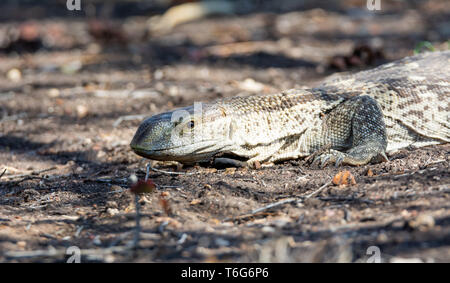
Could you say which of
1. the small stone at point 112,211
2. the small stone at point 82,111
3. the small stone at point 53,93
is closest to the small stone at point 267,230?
the small stone at point 112,211

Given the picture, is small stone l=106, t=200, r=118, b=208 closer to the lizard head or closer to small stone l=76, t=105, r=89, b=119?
the lizard head

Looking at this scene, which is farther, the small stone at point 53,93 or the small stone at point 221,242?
the small stone at point 53,93

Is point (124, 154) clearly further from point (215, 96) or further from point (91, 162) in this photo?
point (215, 96)

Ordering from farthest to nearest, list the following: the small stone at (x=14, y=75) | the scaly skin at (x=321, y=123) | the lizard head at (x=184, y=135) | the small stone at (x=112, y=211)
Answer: the small stone at (x=14, y=75), the scaly skin at (x=321, y=123), the lizard head at (x=184, y=135), the small stone at (x=112, y=211)

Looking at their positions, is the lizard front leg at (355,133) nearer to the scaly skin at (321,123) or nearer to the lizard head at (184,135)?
the scaly skin at (321,123)

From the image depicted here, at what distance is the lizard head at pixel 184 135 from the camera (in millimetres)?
4703

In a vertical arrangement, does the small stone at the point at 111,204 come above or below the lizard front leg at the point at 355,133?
below

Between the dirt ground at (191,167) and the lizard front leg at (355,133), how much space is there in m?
0.11

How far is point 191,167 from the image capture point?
514 centimetres

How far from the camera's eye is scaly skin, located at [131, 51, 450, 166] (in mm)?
4809

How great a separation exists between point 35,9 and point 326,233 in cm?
1171

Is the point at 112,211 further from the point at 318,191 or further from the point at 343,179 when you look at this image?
the point at 343,179

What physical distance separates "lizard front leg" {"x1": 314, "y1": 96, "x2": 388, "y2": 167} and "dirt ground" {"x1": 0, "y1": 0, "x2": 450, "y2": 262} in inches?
4.3
